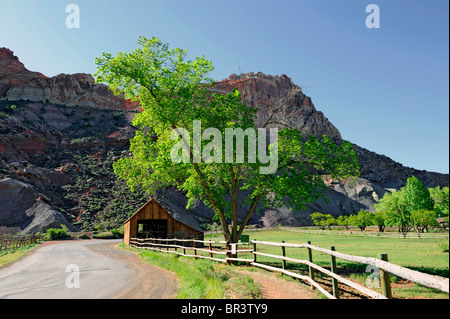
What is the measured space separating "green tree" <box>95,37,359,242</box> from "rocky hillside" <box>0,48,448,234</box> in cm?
216

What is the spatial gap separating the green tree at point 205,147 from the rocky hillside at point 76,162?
2.16 m

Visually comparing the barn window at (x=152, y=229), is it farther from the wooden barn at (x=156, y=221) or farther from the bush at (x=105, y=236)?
the bush at (x=105, y=236)

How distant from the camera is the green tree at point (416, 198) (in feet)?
230

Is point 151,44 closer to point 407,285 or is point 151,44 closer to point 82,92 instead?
point 407,285

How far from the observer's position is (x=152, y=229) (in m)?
43.8

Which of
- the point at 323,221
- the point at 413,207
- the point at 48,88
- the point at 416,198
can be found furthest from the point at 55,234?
the point at 48,88

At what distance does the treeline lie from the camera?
186 feet

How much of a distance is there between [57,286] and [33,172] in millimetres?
79296

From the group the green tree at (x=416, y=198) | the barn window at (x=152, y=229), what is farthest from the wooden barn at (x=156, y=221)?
the green tree at (x=416, y=198)

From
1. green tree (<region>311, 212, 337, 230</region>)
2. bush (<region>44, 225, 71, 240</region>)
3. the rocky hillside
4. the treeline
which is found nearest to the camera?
bush (<region>44, 225, 71, 240</region>)

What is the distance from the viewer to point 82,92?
143375mm

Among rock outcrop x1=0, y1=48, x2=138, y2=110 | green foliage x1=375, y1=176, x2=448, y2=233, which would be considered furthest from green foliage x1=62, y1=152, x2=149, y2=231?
green foliage x1=375, y1=176, x2=448, y2=233

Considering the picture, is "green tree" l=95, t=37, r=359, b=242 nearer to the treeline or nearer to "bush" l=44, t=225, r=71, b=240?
"bush" l=44, t=225, r=71, b=240

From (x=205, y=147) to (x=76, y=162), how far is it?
86660 millimetres
